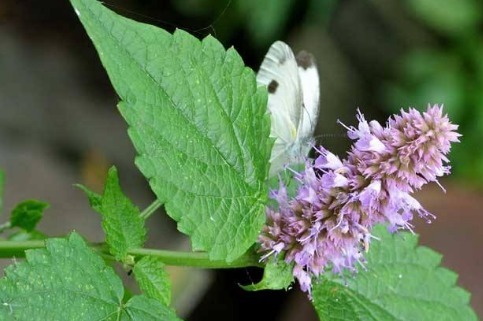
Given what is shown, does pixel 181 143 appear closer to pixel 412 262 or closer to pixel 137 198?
pixel 412 262

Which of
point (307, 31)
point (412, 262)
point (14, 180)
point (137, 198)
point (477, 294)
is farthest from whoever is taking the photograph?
point (307, 31)

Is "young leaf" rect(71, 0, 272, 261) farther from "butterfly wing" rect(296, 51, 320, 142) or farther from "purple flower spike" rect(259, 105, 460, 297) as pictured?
"butterfly wing" rect(296, 51, 320, 142)

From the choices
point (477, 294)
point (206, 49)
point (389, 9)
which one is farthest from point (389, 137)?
point (389, 9)

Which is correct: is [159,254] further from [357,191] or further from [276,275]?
[357,191]

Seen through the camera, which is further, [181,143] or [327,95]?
[327,95]

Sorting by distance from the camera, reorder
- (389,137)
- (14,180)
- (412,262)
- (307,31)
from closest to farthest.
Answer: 1. (389,137)
2. (412,262)
3. (14,180)
4. (307,31)

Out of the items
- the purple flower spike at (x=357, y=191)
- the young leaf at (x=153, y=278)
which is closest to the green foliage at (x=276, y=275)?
the purple flower spike at (x=357, y=191)

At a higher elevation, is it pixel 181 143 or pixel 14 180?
pixel 181 143
